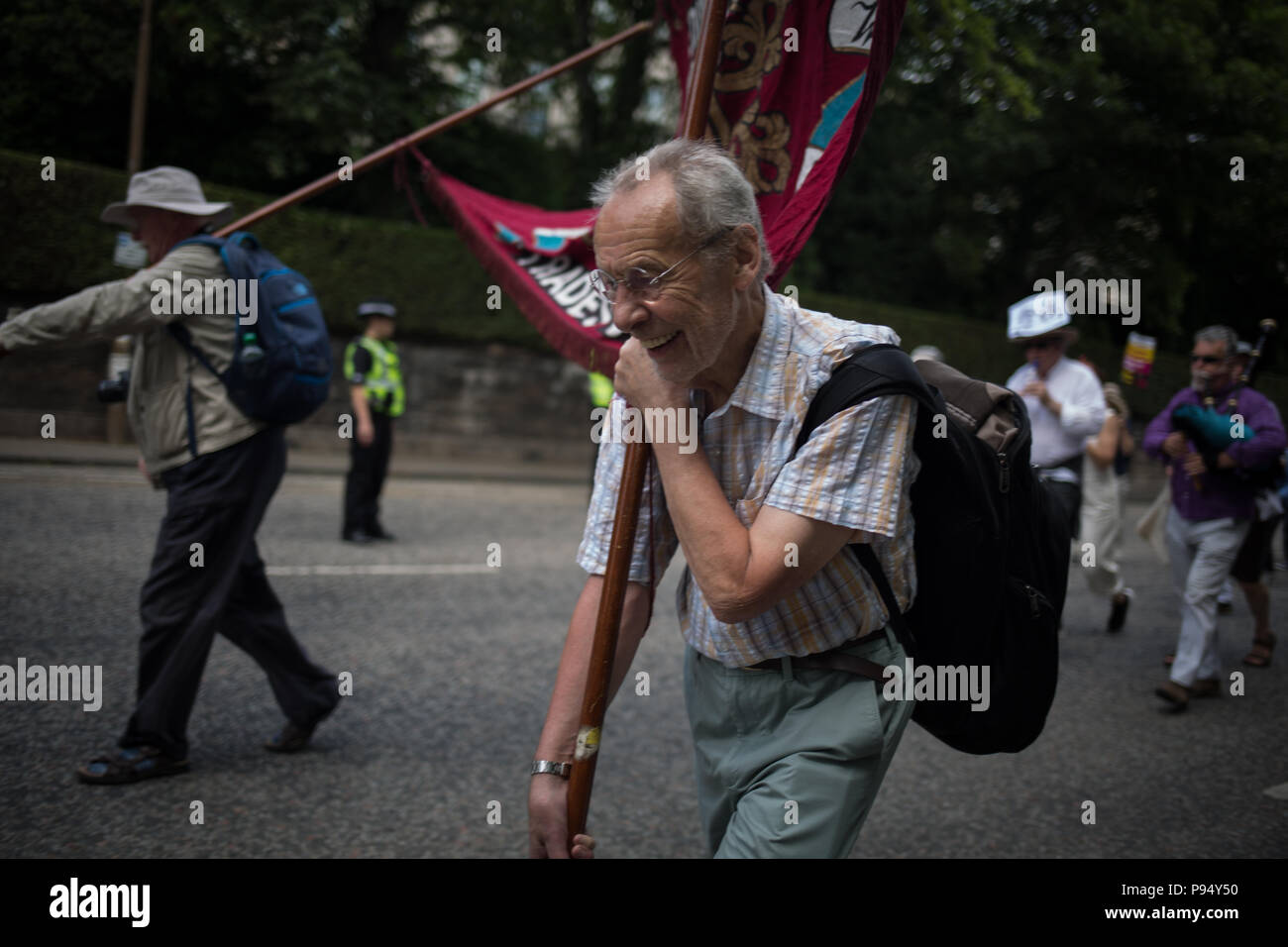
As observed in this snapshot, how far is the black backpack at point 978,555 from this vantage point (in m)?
1.93

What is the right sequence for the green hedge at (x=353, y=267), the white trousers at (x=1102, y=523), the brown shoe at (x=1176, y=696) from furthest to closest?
1. the green hedge at (x=353, y=267)
2. the white trousers at (x=1102, y=523)
3. the brown shoe at (x=1176, y=696)

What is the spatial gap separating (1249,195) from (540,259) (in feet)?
9.08

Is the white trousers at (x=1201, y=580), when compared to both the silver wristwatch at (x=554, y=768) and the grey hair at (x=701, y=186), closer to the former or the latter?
the silver wristwatch at (x=554, y=768)

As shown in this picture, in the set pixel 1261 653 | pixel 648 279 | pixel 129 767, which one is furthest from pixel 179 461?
pixel 1261 653

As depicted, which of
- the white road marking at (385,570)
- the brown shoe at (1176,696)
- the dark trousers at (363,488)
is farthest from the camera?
the dark trousers at (363,488)

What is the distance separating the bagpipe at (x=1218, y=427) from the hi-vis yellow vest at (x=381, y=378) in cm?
631

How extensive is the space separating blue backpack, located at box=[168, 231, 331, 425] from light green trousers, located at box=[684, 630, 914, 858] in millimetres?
2459

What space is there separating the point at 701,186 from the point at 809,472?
51 cm

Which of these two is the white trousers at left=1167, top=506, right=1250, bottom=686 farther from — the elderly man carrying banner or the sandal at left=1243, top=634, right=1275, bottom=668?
the elderly man carrying banner

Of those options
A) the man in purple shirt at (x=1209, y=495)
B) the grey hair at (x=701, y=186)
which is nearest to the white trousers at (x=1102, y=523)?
the man in purple shirt at (x=1209, y=495)

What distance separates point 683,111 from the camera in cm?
241

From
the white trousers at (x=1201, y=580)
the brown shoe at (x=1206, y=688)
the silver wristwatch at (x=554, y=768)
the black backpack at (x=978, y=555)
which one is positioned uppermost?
the black backpack at (x=978, y=555)
